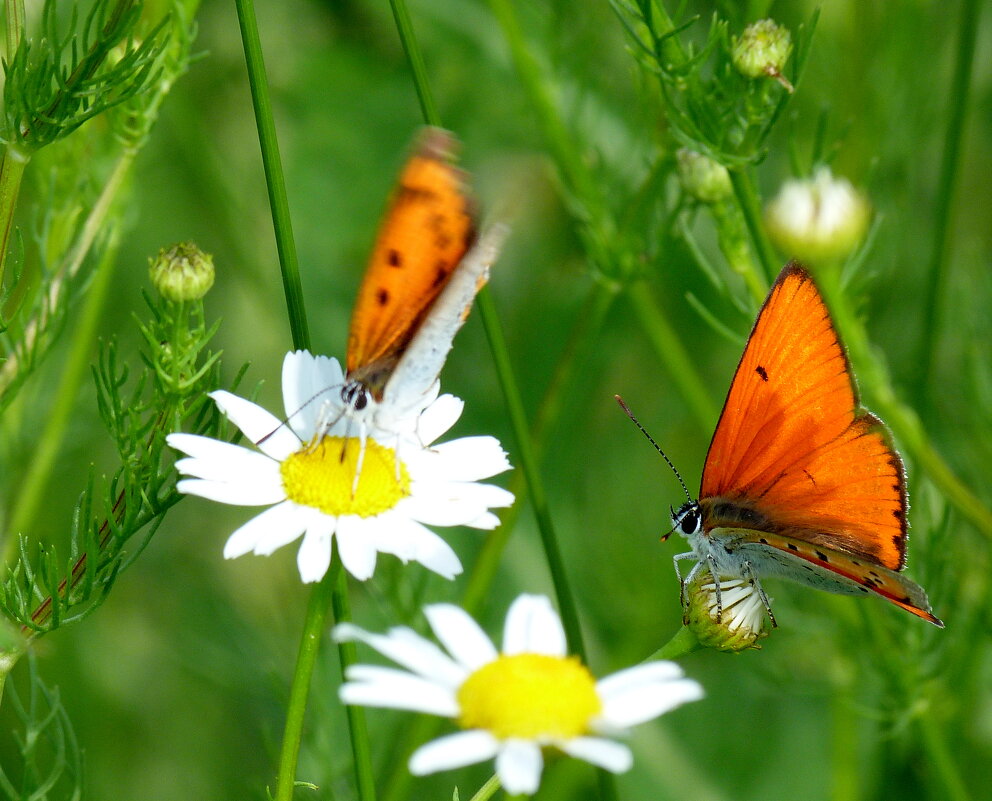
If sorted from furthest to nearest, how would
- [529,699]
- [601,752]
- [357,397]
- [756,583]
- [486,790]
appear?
[756,583] < [357,397] < [486,790] < [529,699] < [601,752]

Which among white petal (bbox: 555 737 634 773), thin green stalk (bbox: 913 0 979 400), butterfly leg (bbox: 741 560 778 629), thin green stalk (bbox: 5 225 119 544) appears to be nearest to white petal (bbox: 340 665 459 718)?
white petal (bbox: 555 737 634 773)

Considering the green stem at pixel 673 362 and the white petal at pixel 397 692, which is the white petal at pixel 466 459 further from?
the green stem at pixel 673 362

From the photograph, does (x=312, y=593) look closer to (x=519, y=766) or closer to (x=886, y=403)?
(x=519, y=766)

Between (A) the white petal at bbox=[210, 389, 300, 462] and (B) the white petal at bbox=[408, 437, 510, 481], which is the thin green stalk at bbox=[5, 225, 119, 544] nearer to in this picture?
(A) the white petal at bbox=[210, 389, 300, 462]

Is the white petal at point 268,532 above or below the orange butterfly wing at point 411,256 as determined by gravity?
below

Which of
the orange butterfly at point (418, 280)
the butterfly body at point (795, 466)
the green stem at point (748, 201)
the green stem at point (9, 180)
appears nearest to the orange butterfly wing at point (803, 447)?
the butterfly body at point (795, 466)

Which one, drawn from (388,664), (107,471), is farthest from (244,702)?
(107,471)

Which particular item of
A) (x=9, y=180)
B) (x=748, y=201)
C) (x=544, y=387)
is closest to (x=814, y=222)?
(x=748, y=201)
